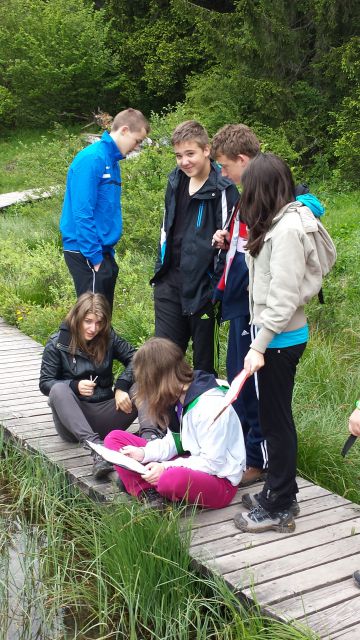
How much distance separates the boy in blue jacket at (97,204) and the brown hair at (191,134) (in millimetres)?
980

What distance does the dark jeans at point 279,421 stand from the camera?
10.3 ft

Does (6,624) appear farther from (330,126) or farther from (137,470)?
(330,126)

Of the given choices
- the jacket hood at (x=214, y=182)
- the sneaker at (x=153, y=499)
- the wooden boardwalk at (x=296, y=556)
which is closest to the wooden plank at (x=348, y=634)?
the wooden boardwalk at (x=296, y=556)

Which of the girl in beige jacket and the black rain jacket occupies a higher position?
the girl in beige jacket

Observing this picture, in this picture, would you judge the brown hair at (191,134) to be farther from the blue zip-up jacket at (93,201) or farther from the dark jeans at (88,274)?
the dark jeans at (88,274)

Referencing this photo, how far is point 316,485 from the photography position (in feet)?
12.8

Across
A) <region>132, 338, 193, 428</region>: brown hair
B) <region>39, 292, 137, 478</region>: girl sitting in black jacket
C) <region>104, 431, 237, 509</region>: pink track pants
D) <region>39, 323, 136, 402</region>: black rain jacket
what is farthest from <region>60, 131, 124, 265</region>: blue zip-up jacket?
<region>104, 431, 237, 509</region>: pink track pants

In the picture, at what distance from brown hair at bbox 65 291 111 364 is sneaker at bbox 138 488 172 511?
3.85 feet

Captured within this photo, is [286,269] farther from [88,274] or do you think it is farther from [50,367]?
[88,274]

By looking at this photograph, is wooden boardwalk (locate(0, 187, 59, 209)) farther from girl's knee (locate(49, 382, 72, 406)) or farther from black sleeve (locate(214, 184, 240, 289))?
black sleeve (locate(214, 184, 240, 289))

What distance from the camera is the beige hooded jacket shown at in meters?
2.97

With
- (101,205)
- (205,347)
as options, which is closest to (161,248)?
(205,347)

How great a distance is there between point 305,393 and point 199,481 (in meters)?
1.77

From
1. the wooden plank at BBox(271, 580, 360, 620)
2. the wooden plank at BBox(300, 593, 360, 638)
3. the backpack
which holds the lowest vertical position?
the wooden plank at BBox(271, 580, 360, 620)
